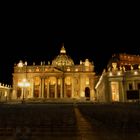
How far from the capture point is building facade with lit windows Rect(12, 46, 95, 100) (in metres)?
109

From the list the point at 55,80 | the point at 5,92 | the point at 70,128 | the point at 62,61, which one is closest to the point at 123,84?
the point at 55,80

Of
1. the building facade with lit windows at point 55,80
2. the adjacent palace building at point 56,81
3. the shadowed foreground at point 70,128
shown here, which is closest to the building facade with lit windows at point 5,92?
the adjacent palace building at point 56,81

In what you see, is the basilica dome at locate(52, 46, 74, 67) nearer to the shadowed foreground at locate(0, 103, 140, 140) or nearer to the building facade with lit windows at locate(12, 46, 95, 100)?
the building facade with lit windows at locate(12, 46, 95, 100)

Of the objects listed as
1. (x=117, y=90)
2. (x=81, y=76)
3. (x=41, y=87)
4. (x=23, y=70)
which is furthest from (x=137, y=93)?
(x=23, y=70)

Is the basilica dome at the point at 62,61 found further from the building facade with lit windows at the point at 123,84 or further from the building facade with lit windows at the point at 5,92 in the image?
the building facade with lit windows at the point at 123,84

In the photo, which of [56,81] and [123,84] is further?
[56,81]

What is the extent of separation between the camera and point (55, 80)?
11025cm

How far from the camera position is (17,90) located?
361 ft

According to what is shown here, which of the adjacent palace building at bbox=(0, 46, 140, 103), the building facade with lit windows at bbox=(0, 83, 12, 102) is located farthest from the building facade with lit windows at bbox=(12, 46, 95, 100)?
the building facade with lit windows at bbox=(0, 83, 12, 102)

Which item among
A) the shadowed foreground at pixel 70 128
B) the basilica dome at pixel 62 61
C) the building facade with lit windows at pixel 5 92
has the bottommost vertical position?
the shadowed foreground at pixel 70 128

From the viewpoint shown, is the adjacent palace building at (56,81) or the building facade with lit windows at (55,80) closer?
the adjacent palace building at (56,81)

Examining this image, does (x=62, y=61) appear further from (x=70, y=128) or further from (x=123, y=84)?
(x=70, y=128)

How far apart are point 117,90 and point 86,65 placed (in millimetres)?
32812

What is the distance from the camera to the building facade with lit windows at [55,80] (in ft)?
358
